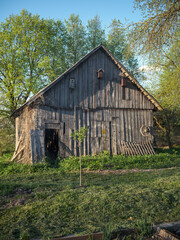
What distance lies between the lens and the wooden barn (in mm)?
12789

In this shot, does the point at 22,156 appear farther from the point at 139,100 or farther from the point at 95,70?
the point at 139,100

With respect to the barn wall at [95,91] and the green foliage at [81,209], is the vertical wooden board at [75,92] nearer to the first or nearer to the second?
the barn wall at [95,91]

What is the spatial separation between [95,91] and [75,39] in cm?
1631

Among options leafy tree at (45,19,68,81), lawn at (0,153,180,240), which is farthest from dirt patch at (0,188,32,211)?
leafy tree at (45,19,68,81)

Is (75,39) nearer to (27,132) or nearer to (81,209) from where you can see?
(27,132)

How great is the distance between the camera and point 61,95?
1326 centimetres

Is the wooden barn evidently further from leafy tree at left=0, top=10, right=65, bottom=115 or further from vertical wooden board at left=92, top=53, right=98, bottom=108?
leafy tree at left=0, top=10, right=65, bottom=115

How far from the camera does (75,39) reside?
2750cm

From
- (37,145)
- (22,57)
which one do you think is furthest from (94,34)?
(37,145)

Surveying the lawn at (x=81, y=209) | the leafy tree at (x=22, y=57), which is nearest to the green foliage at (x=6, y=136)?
the leafy tree at (x=22, y=57)

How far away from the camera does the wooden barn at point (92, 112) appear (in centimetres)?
1279

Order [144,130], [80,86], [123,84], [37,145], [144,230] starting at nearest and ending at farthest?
[144,230]
[37,145]
[80,86]
[123,84]
[144,130]

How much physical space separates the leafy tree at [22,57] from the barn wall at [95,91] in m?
7.61

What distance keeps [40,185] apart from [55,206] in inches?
105
